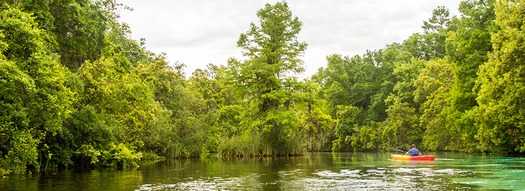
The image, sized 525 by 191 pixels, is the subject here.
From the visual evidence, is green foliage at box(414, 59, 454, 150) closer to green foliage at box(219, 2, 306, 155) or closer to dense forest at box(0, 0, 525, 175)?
dense forest at box(0, 0, 525, 175)

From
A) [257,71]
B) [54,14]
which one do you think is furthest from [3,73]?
[257,71]

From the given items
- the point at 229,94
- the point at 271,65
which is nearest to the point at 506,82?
the point at 271,65

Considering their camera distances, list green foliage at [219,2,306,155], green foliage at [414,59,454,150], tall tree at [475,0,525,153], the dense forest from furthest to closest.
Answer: green foliage at [414,59,454,150] → green foliage at [219,2,306,155] → tall tree at [475,0,525,153] → the dense forest

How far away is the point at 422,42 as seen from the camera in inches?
3322

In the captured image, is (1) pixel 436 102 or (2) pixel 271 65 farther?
(1) pixel 436 102

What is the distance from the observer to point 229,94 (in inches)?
2635

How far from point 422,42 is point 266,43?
44.1 metres

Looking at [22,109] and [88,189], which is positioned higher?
[22,109]

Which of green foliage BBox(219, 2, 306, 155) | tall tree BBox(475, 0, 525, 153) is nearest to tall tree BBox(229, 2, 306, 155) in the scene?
green foliage BBox(219, 2, 306, 155)

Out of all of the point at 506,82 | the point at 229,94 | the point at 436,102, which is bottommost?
the point at 506,82

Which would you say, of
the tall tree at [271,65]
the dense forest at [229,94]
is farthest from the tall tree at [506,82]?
the tall tree at [271,65]

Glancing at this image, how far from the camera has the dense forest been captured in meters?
19.8

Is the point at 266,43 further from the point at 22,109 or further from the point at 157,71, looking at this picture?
the point at 22,109

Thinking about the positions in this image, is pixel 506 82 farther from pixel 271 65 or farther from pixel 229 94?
pixel 229 94
